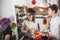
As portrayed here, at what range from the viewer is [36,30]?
123 cm

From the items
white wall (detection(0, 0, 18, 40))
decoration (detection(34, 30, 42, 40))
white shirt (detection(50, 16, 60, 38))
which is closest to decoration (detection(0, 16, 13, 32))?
white wall (detection(0, 0, 18, 40))

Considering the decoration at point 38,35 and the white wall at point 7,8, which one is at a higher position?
the white wall at point 7,8

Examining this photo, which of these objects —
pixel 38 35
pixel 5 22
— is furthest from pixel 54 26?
pixel 5 22

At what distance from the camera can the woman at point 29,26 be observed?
1229mm


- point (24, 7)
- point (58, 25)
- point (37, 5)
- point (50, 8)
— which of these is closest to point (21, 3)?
point (24, 7)

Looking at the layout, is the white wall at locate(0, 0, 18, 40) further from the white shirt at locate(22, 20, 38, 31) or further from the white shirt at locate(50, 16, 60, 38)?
the white shirt at locate(50, 16, 60, 38)

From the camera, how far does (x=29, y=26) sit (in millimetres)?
1233

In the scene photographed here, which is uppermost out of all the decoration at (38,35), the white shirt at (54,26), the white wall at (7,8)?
the white wall at (7,8)

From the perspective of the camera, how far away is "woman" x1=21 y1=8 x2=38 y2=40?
123cm

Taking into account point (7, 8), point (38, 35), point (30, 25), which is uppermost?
point (7, 8)

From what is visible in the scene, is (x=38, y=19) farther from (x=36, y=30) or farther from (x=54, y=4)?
(x=54, y=4)

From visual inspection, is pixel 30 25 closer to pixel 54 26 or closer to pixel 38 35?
pixel 38 35

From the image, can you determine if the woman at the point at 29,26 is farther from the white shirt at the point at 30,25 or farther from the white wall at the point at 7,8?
the white wall at the point at 7,8

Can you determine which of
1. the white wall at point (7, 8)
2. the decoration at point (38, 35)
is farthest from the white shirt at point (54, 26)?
the white wall at point (7, 8)
